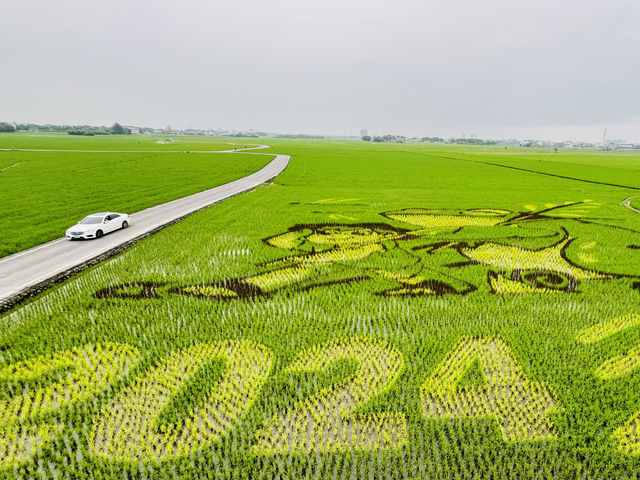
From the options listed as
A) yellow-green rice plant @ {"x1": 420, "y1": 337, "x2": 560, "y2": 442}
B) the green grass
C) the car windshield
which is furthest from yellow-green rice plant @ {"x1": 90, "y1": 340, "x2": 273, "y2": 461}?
the car windshield

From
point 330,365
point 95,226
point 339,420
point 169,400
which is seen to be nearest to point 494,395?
point 339,420

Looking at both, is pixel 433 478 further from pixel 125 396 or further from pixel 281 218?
pixel 281 218

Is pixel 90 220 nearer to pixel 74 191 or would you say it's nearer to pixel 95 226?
pixel 95 226

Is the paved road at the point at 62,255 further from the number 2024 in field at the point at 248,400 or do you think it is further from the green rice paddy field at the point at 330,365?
the number 2024 in field at the point at 248,400

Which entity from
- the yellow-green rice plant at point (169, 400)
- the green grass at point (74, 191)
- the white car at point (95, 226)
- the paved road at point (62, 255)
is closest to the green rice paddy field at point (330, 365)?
the yellow-green rice plant at point (169, 400)

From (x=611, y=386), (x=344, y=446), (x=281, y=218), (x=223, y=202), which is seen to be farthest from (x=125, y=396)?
(x=223, y=202)

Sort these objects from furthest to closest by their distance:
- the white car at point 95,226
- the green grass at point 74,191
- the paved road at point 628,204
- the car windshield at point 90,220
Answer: the paved road at point 628,204 < the green grass at point 74,191 < the car windshield at point 90,220 < the white car at point 95,226
